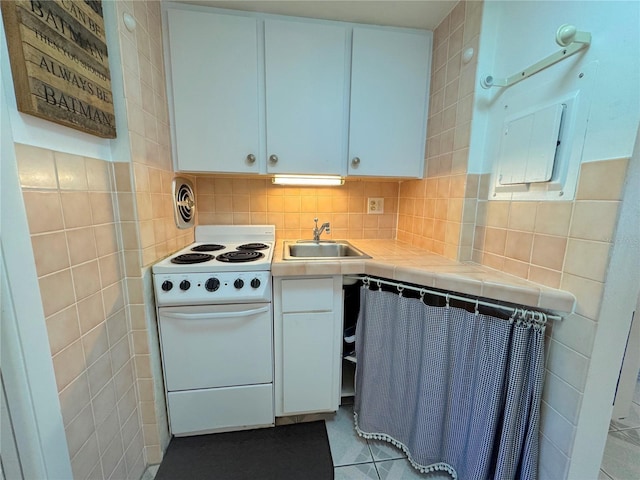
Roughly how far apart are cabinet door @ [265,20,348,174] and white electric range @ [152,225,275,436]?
0.62m

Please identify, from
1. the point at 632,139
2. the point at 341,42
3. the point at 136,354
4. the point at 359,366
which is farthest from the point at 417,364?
the point at 341,42

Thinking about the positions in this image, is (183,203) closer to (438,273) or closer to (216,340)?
(216,340)

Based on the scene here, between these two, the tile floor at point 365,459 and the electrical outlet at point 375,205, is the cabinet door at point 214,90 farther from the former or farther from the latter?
the tile floor at point 365,459

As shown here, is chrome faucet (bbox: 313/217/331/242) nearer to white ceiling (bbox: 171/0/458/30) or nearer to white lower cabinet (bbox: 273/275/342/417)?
white lower cabinet (bbox: 273/275/342/417)

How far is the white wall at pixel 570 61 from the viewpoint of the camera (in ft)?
2.37

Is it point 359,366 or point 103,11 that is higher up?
point 103,11

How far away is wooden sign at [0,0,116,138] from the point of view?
24.8 inches

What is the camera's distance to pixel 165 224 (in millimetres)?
1308

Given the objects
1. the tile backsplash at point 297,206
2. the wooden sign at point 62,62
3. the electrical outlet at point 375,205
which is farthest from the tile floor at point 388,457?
the wooden sign at point 62,62

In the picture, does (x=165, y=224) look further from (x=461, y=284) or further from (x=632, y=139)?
(x=632, y=139)

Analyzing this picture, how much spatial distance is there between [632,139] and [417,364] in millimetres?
1061

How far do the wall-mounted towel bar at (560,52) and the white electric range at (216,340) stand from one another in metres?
1.31

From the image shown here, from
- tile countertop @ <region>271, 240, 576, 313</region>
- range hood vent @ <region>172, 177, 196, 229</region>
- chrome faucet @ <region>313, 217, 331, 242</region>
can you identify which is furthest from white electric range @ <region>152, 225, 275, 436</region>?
chrome faucet @ <region>313, 217, 331, 242</region>

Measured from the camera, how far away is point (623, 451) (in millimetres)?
1281
